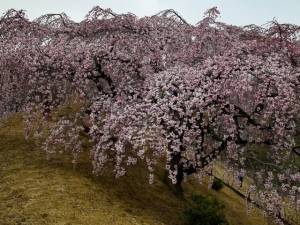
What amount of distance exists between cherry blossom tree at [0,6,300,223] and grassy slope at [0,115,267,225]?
65 centimetres

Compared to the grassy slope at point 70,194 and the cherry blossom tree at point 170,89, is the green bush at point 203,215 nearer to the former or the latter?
the grassy slope at point 70,194

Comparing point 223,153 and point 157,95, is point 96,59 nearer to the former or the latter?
point 157,95

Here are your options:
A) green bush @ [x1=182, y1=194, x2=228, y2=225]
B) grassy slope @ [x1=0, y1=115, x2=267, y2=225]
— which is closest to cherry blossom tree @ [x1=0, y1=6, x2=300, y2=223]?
grassy slope @ [x1=0, y1=115, x2=267, y2=225]

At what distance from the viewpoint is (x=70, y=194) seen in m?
7.58

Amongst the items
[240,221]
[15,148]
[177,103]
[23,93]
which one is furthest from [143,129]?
[240,221]

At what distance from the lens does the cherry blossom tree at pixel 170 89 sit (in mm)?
7258

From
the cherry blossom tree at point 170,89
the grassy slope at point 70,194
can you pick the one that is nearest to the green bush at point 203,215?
the grassy slope at point 70,194

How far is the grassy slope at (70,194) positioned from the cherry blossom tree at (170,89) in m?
0.65

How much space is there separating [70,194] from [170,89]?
4.04m

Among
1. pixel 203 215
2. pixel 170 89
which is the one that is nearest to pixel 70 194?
pixel 203 215

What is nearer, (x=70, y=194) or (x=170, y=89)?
(x=70, y=194)

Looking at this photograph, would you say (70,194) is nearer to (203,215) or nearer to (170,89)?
(203,215)

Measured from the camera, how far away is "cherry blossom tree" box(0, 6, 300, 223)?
726 centimetres

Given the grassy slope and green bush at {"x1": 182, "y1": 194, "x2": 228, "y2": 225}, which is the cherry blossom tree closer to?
the grassy slope
